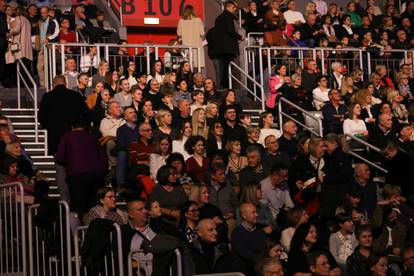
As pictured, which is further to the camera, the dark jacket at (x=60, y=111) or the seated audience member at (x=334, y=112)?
the seated audience member at (x=334, y=112)

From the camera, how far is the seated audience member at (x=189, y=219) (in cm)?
1841

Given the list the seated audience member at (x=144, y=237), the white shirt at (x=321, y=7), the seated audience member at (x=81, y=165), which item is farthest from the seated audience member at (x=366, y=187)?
the white shirt at (x=321, y=7)

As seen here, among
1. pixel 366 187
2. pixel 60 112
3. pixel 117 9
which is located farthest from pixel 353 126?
pixel 117 9

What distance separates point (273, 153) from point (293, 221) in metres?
3.43

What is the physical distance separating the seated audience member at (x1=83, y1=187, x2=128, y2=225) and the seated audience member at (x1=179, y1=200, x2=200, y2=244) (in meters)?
0.80

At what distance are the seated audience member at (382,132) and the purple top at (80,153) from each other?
21.0ft

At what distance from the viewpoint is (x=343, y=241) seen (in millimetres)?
19391

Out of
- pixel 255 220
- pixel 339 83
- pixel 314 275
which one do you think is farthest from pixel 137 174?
pixel 339 83

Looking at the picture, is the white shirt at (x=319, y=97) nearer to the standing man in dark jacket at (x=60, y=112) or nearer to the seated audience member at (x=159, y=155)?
the seated audience member at (x=159, y=155)

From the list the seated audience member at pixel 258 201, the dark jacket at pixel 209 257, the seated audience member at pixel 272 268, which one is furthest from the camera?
the seated audience member at pixel 258 201

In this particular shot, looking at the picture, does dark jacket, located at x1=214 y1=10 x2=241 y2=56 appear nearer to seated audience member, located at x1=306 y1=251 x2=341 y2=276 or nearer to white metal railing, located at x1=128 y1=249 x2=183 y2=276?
seated audience member, located at x1=306 y1=251 x2=341 y2=276

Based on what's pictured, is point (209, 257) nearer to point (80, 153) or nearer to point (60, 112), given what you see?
point (80, 153)

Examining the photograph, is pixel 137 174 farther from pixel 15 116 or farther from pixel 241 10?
pixel 241 10

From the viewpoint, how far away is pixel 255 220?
744 inches
